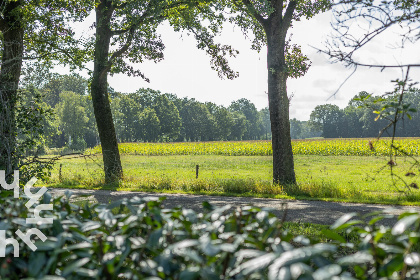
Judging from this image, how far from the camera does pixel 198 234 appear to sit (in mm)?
1759

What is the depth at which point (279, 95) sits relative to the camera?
1200 cm

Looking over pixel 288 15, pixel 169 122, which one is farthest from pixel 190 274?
pixel 169 122

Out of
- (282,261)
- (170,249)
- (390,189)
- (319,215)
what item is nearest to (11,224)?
(170,249)

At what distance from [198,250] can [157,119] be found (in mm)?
70777

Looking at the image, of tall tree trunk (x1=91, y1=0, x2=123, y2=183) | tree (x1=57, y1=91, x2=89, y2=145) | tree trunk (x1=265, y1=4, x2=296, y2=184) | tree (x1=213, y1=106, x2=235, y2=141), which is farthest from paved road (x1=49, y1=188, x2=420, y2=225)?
tree (x1=213, y1=106, x2=235, y2=141)

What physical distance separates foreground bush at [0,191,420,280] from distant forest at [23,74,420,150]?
50.5 metres

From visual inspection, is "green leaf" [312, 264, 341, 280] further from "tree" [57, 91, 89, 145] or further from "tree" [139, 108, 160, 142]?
"tree" [139, 108, 160, 142]

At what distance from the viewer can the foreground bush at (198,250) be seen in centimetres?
131

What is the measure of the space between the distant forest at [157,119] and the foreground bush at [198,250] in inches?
1989

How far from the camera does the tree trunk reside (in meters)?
11.9

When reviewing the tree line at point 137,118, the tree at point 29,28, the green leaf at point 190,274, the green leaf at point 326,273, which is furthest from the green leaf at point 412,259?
the tree line at point 137,118

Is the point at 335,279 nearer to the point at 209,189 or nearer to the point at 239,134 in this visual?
the point at 209,189

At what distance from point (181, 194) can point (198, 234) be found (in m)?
9.88

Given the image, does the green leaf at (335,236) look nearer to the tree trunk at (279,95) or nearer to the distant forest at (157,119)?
A: the tree trunk at (279,95)
